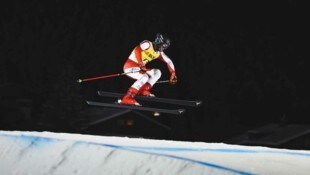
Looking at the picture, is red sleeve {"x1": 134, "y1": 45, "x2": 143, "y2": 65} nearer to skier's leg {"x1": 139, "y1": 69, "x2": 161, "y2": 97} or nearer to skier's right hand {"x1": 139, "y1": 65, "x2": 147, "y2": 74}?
skier's right hand {"x1": 139, "y1": 65, "x2": 147, "y2": 74}

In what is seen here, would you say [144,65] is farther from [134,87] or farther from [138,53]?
[134,87]

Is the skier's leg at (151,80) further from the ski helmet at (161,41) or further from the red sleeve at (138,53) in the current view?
the ski helmet at (161,41)

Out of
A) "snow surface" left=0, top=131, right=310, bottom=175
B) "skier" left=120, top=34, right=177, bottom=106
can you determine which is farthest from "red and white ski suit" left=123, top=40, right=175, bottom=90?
"snow surface" left=0, top=131, right=310, bottom=175

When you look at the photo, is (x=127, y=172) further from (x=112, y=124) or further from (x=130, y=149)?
(x=112, y=124)

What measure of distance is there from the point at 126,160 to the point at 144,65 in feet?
17.2

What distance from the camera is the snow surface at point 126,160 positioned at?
17.1ft

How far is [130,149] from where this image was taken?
5902 mm

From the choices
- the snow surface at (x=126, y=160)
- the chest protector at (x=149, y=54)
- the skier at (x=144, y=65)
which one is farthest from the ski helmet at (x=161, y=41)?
the snow surface at (x=126, y=160)

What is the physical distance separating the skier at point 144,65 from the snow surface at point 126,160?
350 cm

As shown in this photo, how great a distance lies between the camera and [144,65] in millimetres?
10734

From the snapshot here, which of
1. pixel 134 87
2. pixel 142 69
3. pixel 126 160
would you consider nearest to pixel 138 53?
pixel 142 69

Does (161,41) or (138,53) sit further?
(138,53)

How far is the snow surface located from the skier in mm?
3505

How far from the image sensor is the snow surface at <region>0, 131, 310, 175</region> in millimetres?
5207
